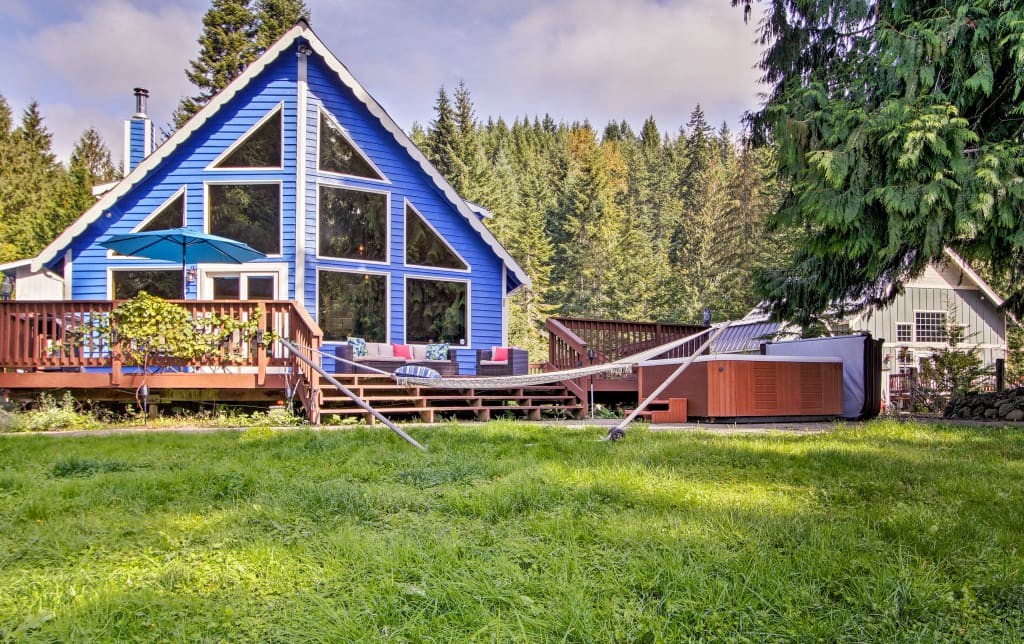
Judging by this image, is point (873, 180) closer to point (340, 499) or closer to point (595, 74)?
point (340, 499)

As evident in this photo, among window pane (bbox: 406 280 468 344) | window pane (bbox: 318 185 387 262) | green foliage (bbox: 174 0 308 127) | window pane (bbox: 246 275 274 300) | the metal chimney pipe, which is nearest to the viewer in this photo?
window pane (bbox: 246 275 274 300)

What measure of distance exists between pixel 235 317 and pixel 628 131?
2025 inches

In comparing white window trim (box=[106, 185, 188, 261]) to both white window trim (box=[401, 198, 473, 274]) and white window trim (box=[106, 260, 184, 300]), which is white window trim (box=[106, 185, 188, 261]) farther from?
white window trim (box=[401, 198, 473, 274])

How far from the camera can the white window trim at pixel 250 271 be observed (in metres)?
11.0

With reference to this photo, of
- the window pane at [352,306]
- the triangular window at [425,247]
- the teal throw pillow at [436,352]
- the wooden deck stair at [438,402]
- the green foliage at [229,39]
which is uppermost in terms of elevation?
the green foliage at [229,39]

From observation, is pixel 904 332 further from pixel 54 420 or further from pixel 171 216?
pixel 54 420

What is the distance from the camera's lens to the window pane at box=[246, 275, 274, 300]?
11.1 m

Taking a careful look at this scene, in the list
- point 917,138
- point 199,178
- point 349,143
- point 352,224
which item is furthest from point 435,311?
point 917,138

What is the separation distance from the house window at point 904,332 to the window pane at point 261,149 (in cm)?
1921

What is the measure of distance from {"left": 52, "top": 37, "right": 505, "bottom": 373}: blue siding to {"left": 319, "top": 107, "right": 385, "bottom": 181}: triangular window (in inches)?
5.7

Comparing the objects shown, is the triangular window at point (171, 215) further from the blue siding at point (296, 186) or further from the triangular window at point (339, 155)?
the triangular window at point (339, 155)

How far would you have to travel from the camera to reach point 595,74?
85.7 feet

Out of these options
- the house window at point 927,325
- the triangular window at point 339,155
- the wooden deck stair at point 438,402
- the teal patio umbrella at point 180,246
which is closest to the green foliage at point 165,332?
the teal patio umbrella at point 180,246

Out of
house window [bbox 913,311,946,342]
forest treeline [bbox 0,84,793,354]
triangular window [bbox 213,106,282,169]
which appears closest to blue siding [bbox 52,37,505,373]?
triangular window [bbox 213,106,282,169]
